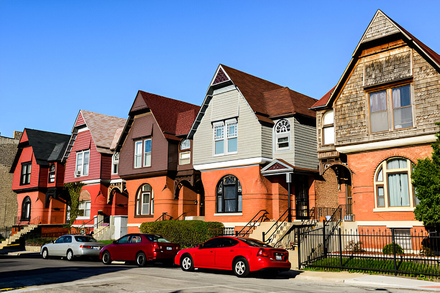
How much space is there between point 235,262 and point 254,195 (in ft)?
34.4

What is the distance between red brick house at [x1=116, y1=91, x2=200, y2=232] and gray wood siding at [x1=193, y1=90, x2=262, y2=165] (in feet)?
5.52

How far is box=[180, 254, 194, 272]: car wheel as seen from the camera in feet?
57.5

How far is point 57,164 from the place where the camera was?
1689 inches

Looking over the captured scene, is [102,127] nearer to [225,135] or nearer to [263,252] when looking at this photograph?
[225,135]

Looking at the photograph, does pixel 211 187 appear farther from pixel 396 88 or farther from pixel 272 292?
pixel 272 292

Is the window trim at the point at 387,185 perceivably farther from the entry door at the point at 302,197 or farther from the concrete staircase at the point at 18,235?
the concrete staircase at the point at 18,235

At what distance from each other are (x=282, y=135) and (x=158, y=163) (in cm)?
1014

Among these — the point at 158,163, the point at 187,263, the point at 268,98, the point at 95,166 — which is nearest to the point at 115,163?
the point at 95,166

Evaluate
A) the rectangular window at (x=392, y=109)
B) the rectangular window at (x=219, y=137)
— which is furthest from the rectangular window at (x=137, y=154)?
the rectangular window at (x=392, y=109)

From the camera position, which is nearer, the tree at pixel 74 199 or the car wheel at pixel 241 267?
the car wheel at pixel 241 267

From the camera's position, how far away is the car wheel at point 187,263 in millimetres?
17531

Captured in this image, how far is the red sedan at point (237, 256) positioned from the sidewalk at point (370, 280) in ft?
4.01

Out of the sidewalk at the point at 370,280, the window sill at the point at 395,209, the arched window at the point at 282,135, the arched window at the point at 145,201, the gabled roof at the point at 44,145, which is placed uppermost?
the gabled roof at the point at 44,145

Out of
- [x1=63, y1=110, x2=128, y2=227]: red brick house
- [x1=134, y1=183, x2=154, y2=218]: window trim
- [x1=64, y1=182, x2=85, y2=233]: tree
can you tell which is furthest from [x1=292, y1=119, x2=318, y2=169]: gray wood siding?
[x1=64, y1=182, x2=85, y2=233]: tree
